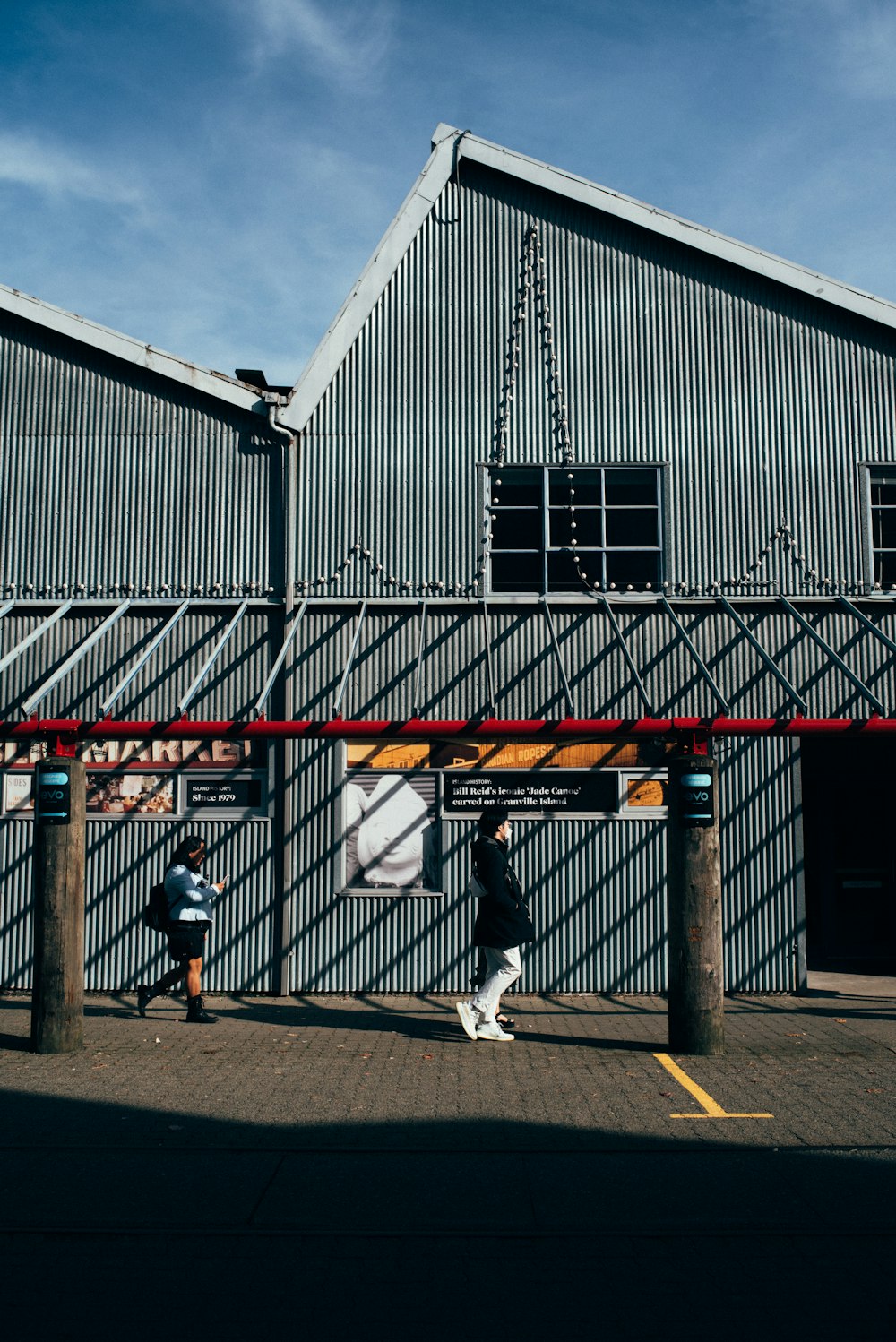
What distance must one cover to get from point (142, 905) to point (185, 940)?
1956 mm

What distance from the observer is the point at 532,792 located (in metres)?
12.3

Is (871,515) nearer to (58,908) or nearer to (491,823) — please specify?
(491,823)

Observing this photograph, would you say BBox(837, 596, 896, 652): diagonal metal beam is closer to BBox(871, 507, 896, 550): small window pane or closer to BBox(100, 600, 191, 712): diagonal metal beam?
BBox(871, 507, 896, 550): small window pane

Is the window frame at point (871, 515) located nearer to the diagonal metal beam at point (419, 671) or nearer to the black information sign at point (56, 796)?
the diagonal metal beam at point (419, 671)

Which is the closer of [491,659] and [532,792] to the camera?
[532,792]

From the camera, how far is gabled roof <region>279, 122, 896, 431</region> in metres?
12.8

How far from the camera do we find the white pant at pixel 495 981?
9734mm

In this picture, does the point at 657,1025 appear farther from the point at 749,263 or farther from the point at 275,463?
the point at 749,263

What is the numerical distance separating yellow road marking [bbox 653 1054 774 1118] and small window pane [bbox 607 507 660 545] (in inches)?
231

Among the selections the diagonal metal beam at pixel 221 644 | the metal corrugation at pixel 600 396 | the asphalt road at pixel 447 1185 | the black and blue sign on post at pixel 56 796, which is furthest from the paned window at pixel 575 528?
the black and blue sign on post at pixel 56 796

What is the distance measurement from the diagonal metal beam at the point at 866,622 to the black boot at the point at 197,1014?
745 cm

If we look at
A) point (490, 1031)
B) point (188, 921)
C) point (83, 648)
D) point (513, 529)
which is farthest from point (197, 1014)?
point (513, 529)

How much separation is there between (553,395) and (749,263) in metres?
2.60

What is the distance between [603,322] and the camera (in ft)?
42.6
